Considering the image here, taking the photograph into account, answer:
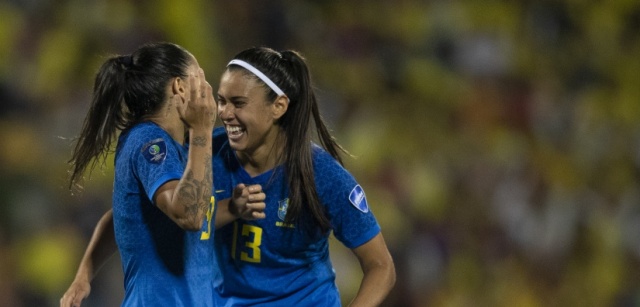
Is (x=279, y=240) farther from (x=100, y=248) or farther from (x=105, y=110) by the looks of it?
(x=105, y=110)

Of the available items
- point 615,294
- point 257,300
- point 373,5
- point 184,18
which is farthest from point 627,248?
point 257,300

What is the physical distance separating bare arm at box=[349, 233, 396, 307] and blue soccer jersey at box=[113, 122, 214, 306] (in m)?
0.65

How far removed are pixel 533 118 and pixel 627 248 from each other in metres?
1.00

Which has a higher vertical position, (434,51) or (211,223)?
(211,223)

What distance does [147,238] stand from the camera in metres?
2.43

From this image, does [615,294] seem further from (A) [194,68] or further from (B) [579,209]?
(A) [194,68]

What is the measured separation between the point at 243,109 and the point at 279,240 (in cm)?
42

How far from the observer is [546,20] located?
20.9 ft

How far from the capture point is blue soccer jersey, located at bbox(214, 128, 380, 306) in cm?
294

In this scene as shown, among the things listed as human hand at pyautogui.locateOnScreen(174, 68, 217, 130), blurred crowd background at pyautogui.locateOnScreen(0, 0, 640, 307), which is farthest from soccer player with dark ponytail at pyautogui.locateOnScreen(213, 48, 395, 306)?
blurred crowd background at pyautogui.locateOnScreen(0, 0, 640, 307)

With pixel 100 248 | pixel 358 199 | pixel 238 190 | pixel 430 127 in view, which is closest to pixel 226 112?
pixel 238 190

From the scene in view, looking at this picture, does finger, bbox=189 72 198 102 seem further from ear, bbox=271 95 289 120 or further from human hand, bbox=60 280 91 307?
human hand, bbox=60 280 91 307

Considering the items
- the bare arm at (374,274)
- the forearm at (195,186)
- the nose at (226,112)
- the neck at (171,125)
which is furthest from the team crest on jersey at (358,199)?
the forearm at (195,186)

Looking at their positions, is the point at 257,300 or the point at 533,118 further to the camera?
the point at 533,118
